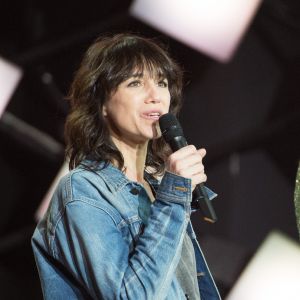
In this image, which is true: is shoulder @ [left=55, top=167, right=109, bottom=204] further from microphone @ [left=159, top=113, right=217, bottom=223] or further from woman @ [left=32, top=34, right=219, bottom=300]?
microphone @ [left=159, top=113, right=217, bottom=223]

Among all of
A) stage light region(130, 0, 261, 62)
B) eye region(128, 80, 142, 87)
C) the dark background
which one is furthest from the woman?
the dark background

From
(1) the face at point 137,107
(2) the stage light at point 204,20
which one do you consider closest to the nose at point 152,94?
(1) the face at point 137,107

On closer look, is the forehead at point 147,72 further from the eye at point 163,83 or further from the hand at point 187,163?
the hand at point 187,163

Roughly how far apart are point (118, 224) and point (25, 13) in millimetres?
1494

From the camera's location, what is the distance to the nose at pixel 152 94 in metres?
1.07

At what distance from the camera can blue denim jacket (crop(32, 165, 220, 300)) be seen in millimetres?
904

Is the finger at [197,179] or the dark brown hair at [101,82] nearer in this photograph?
the finger at [197,179]

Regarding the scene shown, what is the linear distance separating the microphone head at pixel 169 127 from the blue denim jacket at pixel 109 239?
7 cm

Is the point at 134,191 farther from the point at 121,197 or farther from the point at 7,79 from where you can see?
the point at 7,79

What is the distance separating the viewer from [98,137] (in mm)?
1110

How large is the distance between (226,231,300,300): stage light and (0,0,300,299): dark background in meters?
0.05

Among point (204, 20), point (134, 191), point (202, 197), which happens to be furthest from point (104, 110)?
point (204, 20)

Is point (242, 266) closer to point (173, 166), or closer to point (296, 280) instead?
point (296, 280)

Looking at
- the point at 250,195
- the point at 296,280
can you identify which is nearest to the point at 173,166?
the point at 296,280
